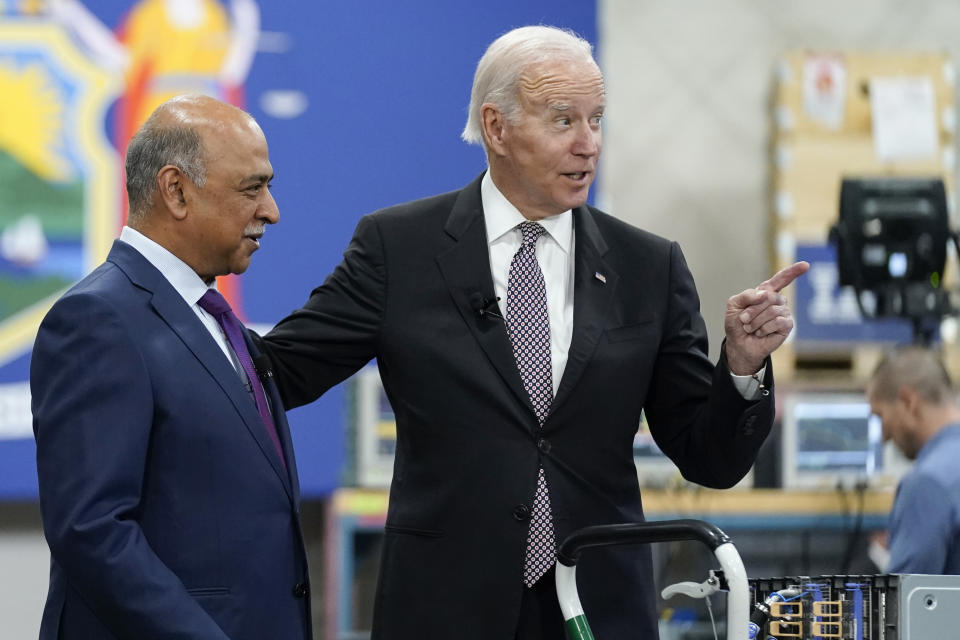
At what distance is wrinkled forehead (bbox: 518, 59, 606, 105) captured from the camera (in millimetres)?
2154

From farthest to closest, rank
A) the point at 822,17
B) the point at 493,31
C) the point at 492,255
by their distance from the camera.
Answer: the point at 822,17 < the point at 493,31 < the point at 492,255

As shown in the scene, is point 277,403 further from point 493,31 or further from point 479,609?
point 493,31

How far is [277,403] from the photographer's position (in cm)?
198

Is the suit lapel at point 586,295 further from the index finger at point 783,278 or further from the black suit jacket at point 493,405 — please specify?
the index finger at point 783,278

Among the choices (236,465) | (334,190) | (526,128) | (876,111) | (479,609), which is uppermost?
(876,111)

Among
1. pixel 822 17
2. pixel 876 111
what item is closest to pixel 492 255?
pixel 876 111

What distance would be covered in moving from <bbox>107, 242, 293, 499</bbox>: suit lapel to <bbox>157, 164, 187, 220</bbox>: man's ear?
0.25ft

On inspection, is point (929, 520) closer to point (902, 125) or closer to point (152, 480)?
point (902, 125)

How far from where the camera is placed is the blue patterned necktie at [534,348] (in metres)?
2.08

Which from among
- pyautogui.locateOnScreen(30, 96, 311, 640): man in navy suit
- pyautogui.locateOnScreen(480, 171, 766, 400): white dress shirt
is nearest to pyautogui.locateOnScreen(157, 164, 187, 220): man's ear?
pyautogui.locateOnScreen(30, 96, 311, 640): man in navy suit

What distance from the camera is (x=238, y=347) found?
193cm

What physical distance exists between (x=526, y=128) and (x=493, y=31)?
2841 millimetres

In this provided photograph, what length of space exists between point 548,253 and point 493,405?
11.1 inches

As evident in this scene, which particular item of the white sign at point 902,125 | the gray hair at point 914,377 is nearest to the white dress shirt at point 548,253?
the gray hair at point 914,377
